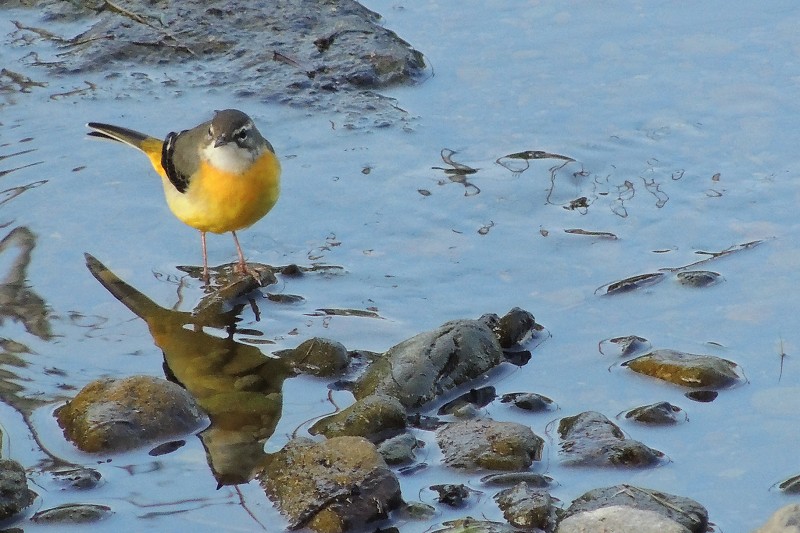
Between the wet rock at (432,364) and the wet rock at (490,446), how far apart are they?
0.43 metres

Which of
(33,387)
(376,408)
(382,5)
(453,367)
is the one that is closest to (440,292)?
(453,367)

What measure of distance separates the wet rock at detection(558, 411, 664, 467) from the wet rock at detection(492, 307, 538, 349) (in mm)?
882

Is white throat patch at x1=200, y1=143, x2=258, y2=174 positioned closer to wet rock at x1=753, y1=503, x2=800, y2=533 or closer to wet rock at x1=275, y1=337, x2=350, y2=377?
wet rock at x1=275, y1=337, x2=350, y2=377

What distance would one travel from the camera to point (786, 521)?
4.74 meters

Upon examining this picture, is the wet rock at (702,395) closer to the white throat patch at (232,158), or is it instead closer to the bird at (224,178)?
the bird at (224,178)

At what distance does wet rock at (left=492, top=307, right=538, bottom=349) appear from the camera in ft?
22.5

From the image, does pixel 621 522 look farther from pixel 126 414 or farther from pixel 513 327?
pixel 126 414

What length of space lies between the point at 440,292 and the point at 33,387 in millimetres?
2418

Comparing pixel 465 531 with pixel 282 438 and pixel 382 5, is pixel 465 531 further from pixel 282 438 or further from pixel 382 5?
pixel 382 5

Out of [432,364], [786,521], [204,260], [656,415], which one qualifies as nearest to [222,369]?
[432,364]

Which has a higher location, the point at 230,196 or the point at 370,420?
the point at 230,196

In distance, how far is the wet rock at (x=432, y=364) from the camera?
6.39 metres

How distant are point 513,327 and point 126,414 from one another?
2.12 meters

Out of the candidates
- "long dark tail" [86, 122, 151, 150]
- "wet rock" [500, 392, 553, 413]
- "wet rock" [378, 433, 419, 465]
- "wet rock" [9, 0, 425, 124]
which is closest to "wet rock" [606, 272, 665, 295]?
"wet rock" [500, 392, 553, 413]
